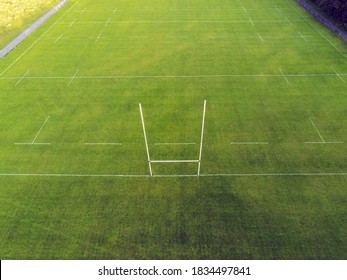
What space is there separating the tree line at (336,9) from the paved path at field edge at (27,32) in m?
32.3

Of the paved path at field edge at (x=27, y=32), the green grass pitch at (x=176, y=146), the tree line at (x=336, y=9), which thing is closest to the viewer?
the green grass pitch at (x=176, y=146)

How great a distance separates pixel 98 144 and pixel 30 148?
13.0 feet

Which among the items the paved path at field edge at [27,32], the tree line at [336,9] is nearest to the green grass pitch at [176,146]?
the paved path at field edge at [27,32]

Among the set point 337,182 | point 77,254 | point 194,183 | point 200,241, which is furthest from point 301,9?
point 77,254

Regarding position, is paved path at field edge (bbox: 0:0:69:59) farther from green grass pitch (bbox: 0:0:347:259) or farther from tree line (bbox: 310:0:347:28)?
tree line (bbox: 310:0:347:28)

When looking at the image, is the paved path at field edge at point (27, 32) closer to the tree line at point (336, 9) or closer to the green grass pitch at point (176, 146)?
the green grass pitch at point (176, 146)

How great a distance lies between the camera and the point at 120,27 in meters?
35.2

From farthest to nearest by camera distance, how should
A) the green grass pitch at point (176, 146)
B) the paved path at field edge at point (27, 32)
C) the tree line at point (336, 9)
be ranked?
1. the tree line at point (336, 9)
2. the paved path at field edge at point (27, 32)
3. the green grass pitch at point (176, 146)

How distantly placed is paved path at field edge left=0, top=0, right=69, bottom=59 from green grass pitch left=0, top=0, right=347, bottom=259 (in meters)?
0.70

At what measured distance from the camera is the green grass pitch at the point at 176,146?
1387 centimetres

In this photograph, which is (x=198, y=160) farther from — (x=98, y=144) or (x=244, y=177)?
(x=98, y=144)

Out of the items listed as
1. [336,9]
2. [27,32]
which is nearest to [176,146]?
[27,32]

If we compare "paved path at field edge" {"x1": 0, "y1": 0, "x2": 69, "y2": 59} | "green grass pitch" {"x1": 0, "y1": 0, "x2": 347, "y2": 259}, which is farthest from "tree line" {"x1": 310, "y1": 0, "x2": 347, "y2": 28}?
"paved path at field edge" {"x1": 0, "y1": 0, "x2": 69, "y2": 59}

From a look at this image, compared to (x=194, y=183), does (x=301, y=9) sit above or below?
above
